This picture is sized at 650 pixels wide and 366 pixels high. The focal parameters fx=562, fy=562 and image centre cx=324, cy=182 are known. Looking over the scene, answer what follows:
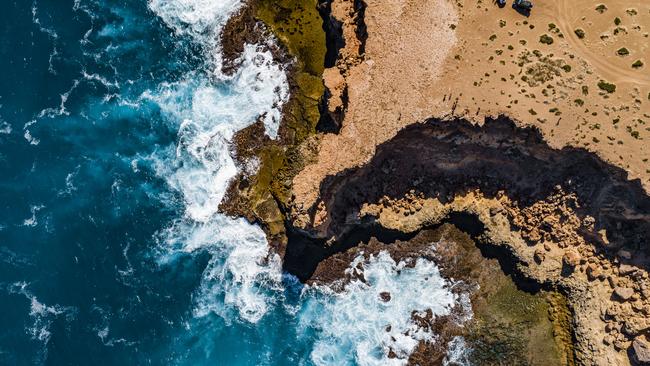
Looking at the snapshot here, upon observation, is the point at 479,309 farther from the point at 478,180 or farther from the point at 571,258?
the point at 478,180

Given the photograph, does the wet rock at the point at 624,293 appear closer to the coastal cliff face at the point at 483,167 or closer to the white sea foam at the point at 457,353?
the coastal cliff face at the point at 483,167

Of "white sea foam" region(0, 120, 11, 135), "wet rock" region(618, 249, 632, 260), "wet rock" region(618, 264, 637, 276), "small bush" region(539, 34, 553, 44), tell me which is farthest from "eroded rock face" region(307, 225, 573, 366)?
"white sea foam" region(0, 120, 11, 135)

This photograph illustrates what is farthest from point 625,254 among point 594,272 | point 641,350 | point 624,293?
point 641,350

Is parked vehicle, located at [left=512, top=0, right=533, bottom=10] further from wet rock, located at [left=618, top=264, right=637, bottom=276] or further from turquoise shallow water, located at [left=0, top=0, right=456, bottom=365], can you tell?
wet rock, located at [left=618, top=264, right=637, bottom=276]

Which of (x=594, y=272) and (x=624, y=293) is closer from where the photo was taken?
(x=624, y=293)

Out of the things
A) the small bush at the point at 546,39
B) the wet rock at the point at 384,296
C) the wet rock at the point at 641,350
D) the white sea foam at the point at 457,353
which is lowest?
the white sea foam at the point at 457,353

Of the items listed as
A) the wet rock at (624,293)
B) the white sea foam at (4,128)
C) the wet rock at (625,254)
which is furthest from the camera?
the white sea foam at (4,128)

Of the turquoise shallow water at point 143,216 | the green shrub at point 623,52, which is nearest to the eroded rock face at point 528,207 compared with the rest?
the turquoise shallow water at point 143,216
